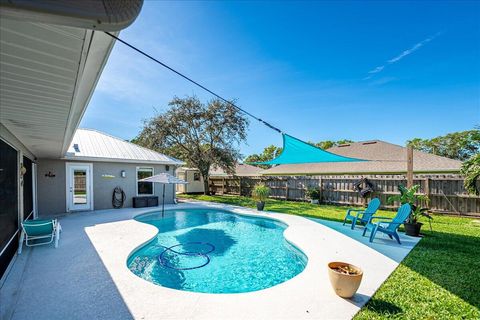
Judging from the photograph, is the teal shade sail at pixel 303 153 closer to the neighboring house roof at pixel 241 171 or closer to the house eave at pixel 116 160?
the house eave at pixel 116 160

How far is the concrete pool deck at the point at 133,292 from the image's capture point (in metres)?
3.27

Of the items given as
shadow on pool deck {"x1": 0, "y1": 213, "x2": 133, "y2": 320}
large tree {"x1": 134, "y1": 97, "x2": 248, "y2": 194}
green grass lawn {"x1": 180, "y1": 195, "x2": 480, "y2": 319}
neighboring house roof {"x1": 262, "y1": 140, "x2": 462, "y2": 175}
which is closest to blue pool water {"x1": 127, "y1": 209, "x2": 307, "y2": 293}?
shadow on pool deck {"x1": 0, "y1": 213, "x2": 133, "y2": 320}

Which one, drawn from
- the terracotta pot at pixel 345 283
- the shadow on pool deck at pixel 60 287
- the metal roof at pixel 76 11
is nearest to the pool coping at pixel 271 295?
the terracotta pot at pixel 345 283

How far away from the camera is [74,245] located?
6.23 meters

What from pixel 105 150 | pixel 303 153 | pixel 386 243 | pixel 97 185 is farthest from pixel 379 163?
pixel 97 185

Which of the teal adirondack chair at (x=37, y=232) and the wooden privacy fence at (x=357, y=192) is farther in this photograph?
the wooden privacy fence at (x=357, y=192)

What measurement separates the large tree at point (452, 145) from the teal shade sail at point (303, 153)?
27.9 meters

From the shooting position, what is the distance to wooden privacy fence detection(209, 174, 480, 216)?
1028cm

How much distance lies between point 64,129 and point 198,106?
49.1 ft

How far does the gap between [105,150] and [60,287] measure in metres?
10.0

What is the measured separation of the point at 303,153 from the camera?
9977mm

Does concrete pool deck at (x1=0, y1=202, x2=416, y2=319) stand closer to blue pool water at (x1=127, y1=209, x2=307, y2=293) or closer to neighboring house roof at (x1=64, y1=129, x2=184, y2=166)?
blue pool water at (x1=127, y1=209, x2=307, y2=293)

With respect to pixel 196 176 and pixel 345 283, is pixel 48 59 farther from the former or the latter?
pixel 196 176

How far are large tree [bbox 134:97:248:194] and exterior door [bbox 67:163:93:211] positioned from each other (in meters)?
7.66
